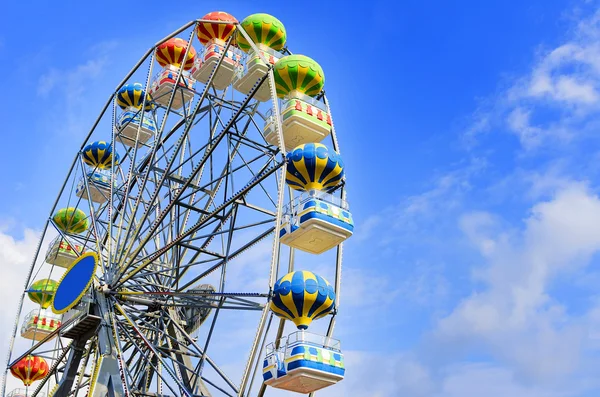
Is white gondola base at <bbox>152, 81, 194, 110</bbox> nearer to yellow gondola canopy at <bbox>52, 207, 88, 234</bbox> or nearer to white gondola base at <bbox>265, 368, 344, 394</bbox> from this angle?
yellow gondola canopy at <bbox>52, 207, 88, 234</bbox>

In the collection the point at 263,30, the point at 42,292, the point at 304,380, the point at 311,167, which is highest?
the point at 263,30

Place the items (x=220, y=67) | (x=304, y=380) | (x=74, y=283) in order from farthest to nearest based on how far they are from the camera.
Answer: (x=220, y=67), (x=74, y=283), (x=304, y=380)

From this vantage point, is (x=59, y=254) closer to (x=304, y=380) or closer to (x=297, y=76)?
(x=297, y=76)

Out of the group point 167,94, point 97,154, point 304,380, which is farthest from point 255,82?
point 97,154

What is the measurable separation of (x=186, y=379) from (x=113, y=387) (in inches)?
114

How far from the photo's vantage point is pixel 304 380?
16328 millimetres

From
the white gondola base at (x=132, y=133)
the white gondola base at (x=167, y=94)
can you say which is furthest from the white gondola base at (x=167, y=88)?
the white gondola base at (x=132, y=133)

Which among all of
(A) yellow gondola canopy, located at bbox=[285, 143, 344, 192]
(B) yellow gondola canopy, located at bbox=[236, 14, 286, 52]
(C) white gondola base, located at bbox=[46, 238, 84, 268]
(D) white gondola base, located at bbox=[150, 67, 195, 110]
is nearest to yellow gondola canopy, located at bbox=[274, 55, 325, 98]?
(A) yellow gondola canopy, located at bbox=[285, 143, 344, 192]

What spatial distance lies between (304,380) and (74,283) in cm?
901

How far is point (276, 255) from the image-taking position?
17047 millimetres

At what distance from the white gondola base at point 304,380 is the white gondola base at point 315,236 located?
3.51 meters

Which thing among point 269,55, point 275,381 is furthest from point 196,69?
point 275,381

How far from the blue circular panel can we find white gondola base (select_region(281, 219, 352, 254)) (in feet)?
21.4

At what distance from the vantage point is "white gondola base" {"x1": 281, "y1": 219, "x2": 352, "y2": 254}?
17.8 meters
